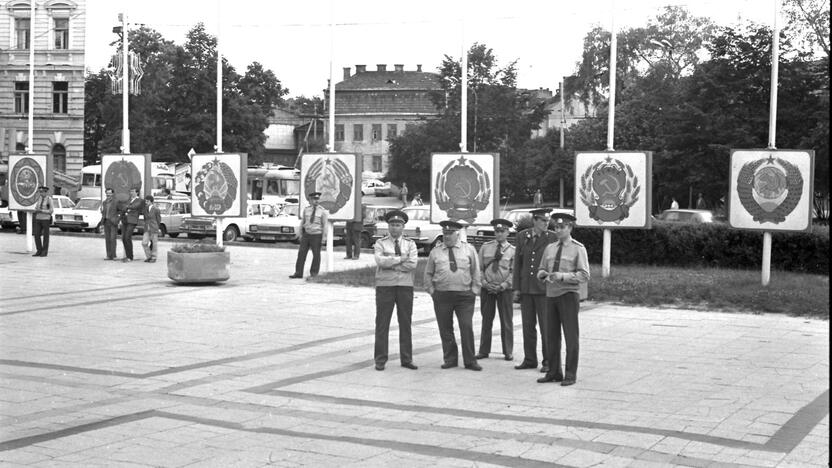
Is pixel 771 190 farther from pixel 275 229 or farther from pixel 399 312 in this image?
pixel 275 229

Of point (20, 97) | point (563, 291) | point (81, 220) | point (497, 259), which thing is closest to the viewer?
point (563, 291)

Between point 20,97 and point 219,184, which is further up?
point 20,97

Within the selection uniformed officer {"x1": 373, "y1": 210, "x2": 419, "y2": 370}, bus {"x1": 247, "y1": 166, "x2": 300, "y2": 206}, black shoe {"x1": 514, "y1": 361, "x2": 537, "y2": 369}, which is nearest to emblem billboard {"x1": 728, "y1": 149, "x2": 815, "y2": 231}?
black shoe {"x1": 514, "y1": 361, "x2": 537, "y2": 369}

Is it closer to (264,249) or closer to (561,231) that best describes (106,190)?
(264,249)

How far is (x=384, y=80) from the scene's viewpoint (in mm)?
101062

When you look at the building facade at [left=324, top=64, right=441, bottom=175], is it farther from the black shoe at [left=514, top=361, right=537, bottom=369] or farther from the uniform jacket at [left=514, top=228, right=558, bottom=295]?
the black shoe at [left=514, top=361, right=537, bottom=369]

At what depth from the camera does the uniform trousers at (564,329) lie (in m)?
12.2

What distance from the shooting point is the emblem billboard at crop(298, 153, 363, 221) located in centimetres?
2553

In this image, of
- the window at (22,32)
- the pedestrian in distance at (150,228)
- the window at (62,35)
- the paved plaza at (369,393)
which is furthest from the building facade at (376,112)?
the paved plaza at (369,393)

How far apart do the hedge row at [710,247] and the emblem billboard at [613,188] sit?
315 centimetres

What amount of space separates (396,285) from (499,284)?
1332mm

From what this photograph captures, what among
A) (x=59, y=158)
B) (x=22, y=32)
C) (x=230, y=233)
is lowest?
(x=230, y=233)

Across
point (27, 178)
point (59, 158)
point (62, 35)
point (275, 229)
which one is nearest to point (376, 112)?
point (59, 158)

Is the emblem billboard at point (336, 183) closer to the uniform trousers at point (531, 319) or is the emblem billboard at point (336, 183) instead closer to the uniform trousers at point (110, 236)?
the uniform trousers at point (110, 236)
